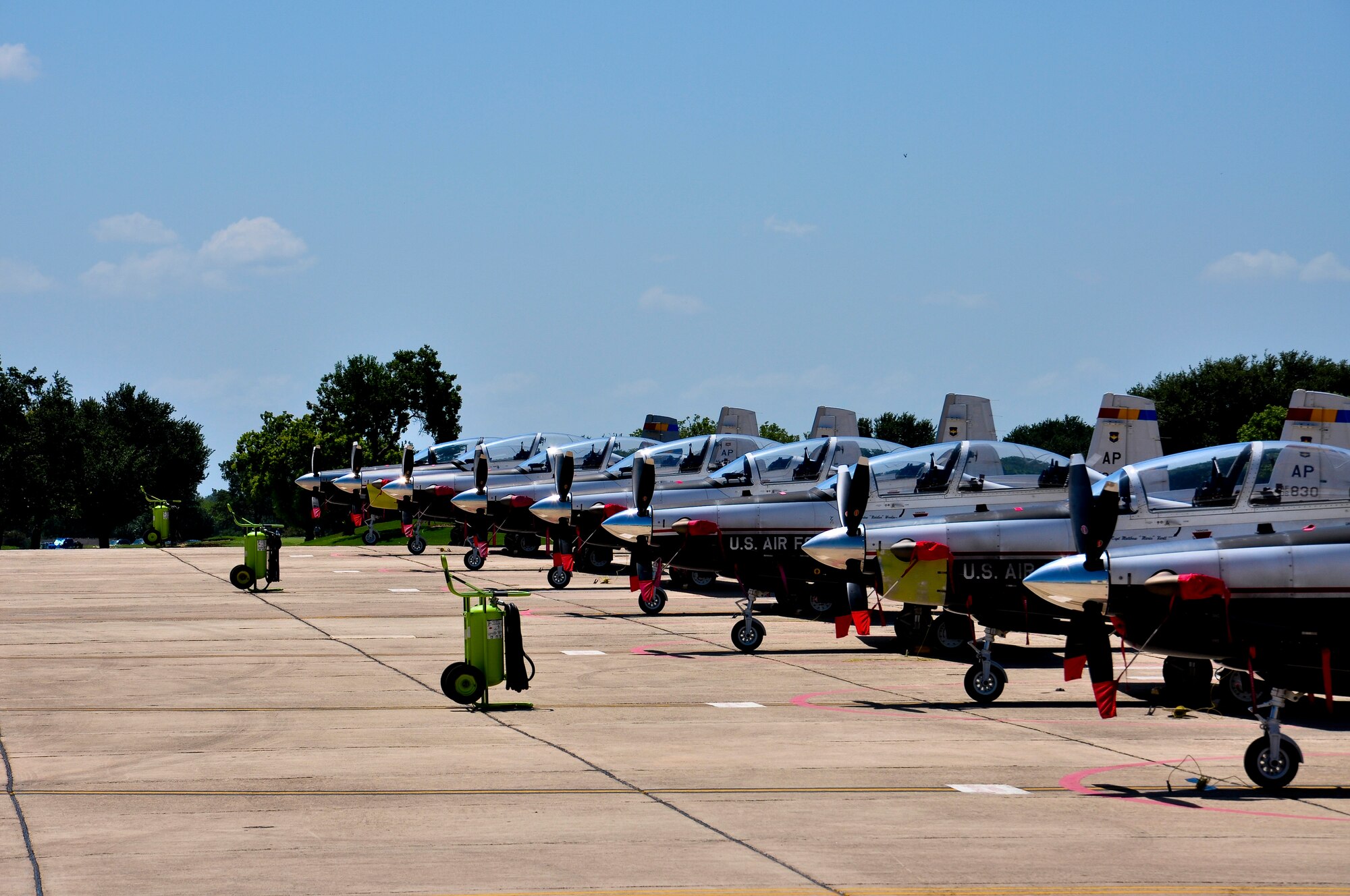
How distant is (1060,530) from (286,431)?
95.3 meters

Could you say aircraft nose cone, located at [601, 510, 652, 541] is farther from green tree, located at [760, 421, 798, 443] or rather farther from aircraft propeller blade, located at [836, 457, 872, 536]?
green tree, located at [760, 421, 798, 443]

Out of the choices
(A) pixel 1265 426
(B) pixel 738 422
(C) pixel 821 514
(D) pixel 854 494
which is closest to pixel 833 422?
(B) pixel 738 422

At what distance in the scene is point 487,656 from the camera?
48.6ft

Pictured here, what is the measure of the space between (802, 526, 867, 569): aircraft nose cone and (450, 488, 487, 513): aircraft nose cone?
17982mm

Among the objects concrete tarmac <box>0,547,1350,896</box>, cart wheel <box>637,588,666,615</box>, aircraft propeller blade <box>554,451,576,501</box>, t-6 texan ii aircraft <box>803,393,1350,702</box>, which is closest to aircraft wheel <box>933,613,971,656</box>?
concrete tarmac <box>0,547,1350,896</box>

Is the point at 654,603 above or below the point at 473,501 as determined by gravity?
below

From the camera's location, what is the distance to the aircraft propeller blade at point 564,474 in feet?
97.4

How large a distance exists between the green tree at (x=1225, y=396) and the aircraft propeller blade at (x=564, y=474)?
6489cm

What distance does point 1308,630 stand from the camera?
1167cm

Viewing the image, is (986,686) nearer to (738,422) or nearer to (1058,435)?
(738,422)

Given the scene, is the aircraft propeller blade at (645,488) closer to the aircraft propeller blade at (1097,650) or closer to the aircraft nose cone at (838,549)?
the aircraft nose cone at (838,549)

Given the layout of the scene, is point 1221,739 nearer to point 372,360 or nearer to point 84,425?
point 84,425

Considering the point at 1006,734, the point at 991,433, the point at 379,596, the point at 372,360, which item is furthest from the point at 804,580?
the point at 372,360

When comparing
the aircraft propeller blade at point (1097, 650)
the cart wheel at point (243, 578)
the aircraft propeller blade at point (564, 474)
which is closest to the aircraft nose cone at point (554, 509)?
the aircraft propeller blade at point (564, 474)
